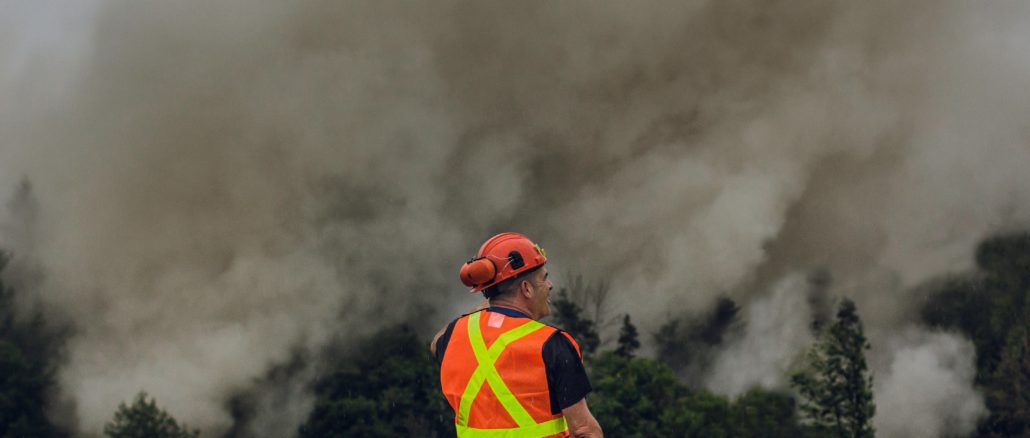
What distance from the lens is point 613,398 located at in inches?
3152

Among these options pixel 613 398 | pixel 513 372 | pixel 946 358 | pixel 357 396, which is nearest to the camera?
pixel 513 372

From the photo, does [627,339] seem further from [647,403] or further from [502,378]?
[502,378]

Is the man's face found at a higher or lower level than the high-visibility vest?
higher

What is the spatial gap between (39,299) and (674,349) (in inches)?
2737

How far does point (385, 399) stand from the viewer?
91.7 m

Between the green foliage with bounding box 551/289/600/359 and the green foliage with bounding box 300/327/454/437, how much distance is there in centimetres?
1527

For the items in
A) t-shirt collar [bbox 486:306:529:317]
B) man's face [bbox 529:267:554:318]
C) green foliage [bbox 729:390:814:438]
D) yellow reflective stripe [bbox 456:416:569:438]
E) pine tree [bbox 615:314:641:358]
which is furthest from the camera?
pine tree [bbox 615:314:641:358]

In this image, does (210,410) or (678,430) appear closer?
(678,430)

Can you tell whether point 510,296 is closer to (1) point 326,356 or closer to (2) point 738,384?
(1) point 326,356

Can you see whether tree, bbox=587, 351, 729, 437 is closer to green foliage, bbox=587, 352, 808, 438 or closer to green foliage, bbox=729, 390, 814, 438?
green foliage, bbox=587, 352, 808, 438

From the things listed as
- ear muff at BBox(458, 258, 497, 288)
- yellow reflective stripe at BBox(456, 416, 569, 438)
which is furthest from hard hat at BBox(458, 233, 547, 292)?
yellow reflective stripe at BBox(456, 416, 569, 438)

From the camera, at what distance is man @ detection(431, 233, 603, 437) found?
4824 mm

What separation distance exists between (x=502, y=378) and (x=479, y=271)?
1.74 ft

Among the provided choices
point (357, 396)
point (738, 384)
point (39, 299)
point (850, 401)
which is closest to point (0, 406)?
point (39, 299)
